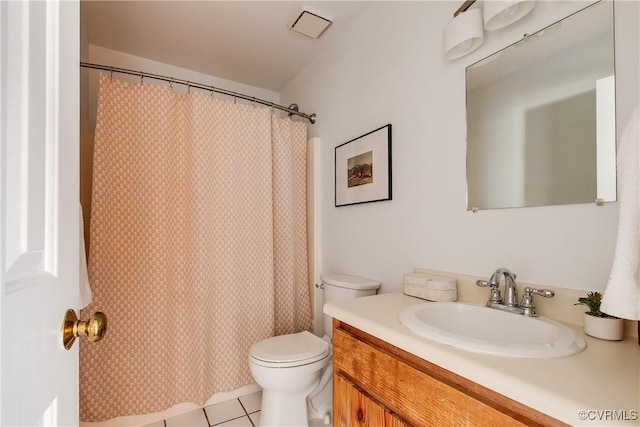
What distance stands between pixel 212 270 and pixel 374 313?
1172mm

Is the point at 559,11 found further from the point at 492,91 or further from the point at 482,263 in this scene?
the point at 482,263

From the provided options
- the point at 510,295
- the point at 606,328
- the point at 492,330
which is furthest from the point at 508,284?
the point at 606,328

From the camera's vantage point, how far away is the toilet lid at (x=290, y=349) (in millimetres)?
1462

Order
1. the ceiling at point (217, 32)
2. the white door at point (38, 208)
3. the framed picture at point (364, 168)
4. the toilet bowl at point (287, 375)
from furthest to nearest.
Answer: the ceiling at point (217, 32)
the framed picture at point (364, 168)
the toilet bowl at point (287, 375)
the white door at point (38, 208)

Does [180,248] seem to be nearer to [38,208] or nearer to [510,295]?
[38,208]

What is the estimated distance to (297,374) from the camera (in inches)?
57.0

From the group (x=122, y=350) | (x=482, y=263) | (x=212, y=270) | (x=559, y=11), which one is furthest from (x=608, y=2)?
(x=122, y=350)

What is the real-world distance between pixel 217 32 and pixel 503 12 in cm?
168

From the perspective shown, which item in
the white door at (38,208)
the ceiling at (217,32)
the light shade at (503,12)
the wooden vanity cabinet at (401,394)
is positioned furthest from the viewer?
the ceiling at (217,32)

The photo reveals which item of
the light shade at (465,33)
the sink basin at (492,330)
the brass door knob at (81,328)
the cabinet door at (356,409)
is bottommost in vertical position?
the cabinet door at (356,409)

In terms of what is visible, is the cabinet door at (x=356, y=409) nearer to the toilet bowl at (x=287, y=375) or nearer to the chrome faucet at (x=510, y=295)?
the toilet bowl at (x=287, y=375)

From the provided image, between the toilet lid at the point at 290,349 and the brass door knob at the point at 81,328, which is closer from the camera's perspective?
the brass door knob at the point at 81,328

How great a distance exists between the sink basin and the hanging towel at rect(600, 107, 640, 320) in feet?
0.61

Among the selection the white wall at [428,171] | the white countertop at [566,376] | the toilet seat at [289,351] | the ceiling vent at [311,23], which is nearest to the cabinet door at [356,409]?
the white countertop at [566,376]
